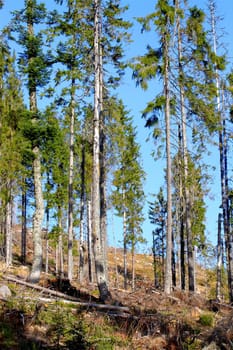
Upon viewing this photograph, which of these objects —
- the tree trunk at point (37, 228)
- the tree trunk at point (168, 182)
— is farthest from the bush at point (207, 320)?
the tree trunk at point (37, 228)

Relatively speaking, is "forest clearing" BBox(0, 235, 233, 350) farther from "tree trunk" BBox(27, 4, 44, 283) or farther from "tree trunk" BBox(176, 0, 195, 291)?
"tree trunk" BBox(176, 0, 195, 291)

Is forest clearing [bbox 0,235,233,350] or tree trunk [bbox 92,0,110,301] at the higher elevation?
tree trunk [bbox 92,0,110,301]

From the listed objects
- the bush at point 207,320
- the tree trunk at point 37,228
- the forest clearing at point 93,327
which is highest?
the tree trunk at point 37,228

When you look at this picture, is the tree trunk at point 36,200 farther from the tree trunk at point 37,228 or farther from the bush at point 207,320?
the bush at point 207,320

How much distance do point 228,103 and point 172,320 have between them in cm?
1706

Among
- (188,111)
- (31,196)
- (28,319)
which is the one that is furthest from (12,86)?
(31,196)

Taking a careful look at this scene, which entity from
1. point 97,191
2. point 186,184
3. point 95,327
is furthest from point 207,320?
point 186,184

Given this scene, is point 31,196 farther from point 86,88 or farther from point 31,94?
point 86,88

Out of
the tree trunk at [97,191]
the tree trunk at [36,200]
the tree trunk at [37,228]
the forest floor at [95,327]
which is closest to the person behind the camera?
the forest floor at [95,327]

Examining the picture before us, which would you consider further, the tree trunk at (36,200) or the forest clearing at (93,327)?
the tree trunk at (36,200)

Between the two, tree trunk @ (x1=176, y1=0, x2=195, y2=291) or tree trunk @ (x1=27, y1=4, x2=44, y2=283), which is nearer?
tree trunk @ (x1=27, y1=4, x2=44, y2=283)

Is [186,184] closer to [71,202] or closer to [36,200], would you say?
[71,202]

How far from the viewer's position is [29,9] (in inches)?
746

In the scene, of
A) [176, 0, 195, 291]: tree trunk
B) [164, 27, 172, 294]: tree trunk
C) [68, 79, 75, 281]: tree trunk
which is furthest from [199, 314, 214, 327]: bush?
[68, 79, 75, 281]: tree trunk
